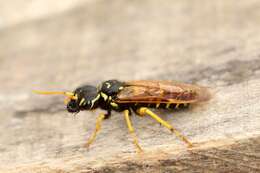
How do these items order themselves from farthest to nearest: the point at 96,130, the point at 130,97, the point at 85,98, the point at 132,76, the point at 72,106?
the point at 132,76, the point at 130,97, the point at 85,98, the point at 72,106, the point at 96,130

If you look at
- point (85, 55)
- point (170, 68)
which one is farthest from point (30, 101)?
point (170, 68)

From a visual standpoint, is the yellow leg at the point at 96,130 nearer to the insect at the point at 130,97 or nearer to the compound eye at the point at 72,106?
the insect at the point at 130,97

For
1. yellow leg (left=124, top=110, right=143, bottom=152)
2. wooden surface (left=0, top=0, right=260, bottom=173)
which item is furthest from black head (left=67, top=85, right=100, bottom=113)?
yellow leg (left=124, top=110, right=143, bottom=152)

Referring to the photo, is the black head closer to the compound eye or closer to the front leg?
the compound eye

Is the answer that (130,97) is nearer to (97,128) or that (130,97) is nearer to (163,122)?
(97,128)

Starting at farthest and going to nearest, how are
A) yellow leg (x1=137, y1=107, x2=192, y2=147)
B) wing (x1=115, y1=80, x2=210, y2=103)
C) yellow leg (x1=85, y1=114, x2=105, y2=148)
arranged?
wing (x1=115, y1=80, x2=210, y2=103), yellow leg (x1=85, y1=114, x2=105, y2=148), yellow leg (x1=137, y1=107, x2=192, y2=147)

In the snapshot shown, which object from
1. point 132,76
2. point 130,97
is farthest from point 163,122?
point 132,76

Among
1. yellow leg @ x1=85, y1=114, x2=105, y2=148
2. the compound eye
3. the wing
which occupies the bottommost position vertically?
yellow leg @ x1=85, y1=114, x2=105, y2=148

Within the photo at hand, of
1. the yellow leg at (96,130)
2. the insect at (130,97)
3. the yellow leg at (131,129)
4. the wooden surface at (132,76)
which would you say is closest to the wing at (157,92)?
the insect at (130,97)
